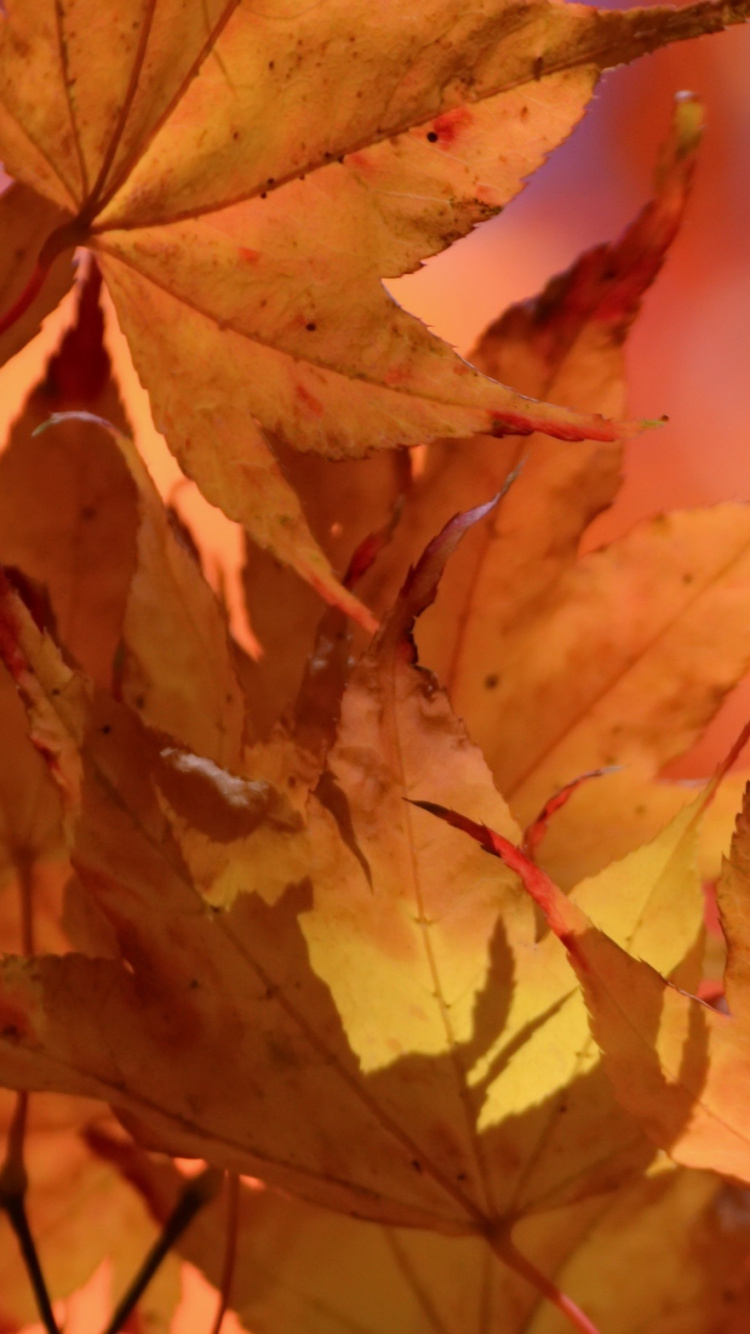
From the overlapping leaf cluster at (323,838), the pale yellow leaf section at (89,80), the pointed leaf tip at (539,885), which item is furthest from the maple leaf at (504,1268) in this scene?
the pale yellow leaf section at (89,80)

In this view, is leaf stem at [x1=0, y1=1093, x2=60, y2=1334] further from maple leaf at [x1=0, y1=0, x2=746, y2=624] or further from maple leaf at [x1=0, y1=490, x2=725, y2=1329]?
maple leaf at [x1=0, y1=0, x2=746, y2=624]

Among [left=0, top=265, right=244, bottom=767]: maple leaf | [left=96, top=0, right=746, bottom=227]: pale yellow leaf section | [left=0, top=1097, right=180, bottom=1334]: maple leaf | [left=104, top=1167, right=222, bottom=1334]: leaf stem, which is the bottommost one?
[left=0, top=1097, right=180, bottom=1334]: maple leaf

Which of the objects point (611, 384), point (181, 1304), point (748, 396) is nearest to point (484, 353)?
point (611, 384)

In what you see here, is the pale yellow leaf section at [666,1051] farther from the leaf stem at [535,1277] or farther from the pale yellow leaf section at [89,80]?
the pale yellow leaf section at [89,80]

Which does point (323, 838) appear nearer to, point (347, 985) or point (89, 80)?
point (347, 985)

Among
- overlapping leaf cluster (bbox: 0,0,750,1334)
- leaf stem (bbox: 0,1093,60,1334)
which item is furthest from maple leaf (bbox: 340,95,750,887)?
leaf stem (bbox: 0,1093,60,1334)

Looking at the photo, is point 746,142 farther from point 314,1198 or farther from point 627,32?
point 314,1198
